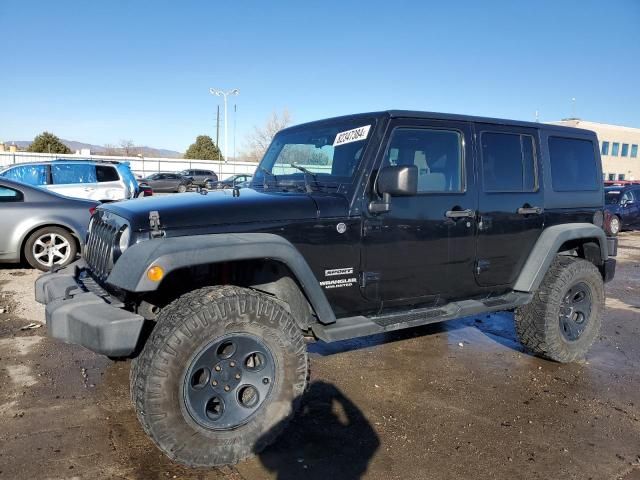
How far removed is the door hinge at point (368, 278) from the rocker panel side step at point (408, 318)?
25 cm

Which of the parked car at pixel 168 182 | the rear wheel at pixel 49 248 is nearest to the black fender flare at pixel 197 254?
the rear wheel at pixel 49 248

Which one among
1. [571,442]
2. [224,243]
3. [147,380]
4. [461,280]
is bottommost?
[571,442]

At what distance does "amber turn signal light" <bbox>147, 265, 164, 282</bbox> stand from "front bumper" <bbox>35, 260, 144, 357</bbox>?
0.25 meters

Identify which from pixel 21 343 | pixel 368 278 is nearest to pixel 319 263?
pixel 368 278

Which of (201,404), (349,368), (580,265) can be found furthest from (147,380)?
(580,265)

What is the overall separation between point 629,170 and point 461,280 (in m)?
64.2

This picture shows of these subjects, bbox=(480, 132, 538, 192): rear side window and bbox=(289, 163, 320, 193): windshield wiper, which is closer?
bbox=(289, 163, 320, 193): windshield wiper

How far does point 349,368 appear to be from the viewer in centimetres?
445

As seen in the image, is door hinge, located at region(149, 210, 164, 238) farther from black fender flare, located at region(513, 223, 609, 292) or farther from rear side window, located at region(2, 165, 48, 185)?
rear side window, located at region(2, 165, 48, 185)

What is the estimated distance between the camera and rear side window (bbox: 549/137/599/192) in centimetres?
461

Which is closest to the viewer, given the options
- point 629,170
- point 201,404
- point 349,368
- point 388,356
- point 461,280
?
point 201,404

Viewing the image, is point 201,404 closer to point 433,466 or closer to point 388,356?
point 433,466

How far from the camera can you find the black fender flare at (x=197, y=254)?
264cm

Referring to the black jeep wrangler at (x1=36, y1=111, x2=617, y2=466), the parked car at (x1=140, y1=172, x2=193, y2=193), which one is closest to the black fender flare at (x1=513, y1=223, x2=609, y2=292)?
the black jeep wrangler at (x1=36, y1=111, x2=617, y2=466)
